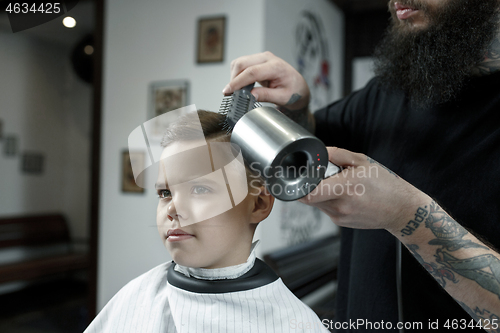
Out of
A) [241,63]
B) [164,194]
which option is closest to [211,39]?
[241,63]

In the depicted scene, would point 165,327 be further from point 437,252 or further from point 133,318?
point 437,252

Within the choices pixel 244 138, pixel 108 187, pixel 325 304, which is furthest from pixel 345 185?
pixel 325 304

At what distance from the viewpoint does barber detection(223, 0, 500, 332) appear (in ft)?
1.93

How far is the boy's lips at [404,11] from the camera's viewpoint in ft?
2.24

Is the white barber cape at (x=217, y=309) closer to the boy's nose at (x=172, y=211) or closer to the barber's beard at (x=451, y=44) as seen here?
the boy's nose at (x=172, y=211)

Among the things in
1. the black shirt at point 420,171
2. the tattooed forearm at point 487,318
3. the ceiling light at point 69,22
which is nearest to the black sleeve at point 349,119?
the black shirt at point 420,171

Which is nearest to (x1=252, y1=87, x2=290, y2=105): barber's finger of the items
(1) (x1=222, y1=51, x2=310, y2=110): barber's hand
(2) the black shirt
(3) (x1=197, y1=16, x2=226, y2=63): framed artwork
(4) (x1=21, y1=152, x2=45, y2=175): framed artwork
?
(1) (x1=222, y1=51, x2=310, y2=110): barber's hand

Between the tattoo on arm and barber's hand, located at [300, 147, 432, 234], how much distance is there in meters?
0.04

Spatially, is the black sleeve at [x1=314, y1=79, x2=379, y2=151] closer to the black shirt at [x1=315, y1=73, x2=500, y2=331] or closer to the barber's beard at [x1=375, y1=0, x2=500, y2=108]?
the black shirt at [x1=315, y1=73, x2=500, y2=331]

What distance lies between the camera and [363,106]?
0.96 meters

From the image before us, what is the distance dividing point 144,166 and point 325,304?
68 centimetres

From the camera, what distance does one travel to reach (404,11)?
70 centimetres

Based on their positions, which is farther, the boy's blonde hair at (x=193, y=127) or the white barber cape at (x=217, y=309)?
the white barber cape at (x=217, y=309)

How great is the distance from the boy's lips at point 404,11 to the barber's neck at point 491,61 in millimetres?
169
